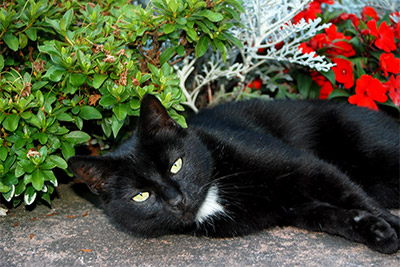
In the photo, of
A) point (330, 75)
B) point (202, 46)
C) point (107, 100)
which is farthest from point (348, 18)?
point (107, 100)

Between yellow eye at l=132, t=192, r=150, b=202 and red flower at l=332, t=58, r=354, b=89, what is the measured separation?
6.14 feet

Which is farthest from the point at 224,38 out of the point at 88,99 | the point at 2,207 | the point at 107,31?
the point at 2,207

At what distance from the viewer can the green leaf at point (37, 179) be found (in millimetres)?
2242

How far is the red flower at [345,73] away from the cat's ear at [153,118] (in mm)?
1597

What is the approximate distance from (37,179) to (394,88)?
95.1 inches

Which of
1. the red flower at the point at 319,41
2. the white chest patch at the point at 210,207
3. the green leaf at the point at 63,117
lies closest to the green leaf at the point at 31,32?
the green leaf at the point at 63,117

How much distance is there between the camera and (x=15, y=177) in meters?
2.38

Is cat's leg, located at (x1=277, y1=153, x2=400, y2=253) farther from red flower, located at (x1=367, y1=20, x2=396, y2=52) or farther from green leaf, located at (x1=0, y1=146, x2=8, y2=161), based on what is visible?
green leaf, located at (x1=0, y1=146, x2=8, y2=161)

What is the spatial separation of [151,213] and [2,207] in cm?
107

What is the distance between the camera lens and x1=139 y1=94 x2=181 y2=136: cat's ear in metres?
2.17

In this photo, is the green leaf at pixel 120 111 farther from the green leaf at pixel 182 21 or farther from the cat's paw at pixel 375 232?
the cat's paw at pixel 375 232

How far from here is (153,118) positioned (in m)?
2.24

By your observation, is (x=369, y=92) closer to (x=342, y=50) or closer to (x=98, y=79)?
(x=342, y=50)

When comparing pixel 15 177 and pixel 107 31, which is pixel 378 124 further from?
pixel 15 177
